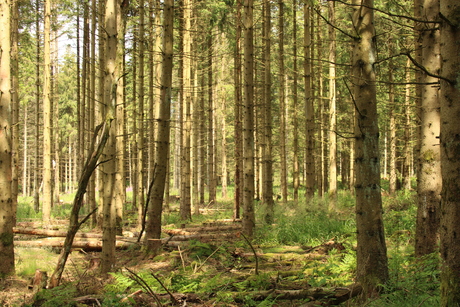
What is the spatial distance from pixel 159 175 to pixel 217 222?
20.0 ft

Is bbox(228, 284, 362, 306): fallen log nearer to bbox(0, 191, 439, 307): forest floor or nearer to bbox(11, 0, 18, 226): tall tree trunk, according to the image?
bbox(0, 191, 439, 307): forest floor

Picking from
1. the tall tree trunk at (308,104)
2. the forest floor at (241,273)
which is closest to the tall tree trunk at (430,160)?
the forest floor at (241,273)

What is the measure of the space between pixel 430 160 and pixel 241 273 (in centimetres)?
374

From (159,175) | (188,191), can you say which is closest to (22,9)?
(188,191)

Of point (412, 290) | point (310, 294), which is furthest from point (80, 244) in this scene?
point (412, 290)

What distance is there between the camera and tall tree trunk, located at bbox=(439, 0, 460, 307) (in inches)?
125

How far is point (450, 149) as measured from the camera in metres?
3.21

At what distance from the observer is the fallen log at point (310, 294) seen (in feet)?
14.5

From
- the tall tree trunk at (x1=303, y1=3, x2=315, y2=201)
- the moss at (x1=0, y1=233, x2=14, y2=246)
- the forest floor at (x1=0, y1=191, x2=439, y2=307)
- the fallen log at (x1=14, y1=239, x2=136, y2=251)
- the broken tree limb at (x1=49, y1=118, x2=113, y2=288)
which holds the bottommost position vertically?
the fallen log at (x1=14, y1=239, x2=136, y2=251)

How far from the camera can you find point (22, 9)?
18594 mm

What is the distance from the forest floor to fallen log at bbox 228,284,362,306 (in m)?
0.01

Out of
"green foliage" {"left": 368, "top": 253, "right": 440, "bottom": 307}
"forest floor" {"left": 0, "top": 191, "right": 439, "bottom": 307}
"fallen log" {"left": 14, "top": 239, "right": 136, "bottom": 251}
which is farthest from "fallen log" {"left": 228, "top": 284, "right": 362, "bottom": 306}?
"fallen log" {"left": 14, "top": 239, "right": 136, "bottom": 251}

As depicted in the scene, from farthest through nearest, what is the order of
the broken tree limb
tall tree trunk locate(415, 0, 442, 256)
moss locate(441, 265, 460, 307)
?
tall tree trunk locate(415, 0, 442, 256) → the broken tree limb → moss locate(441, 265, 460, 307)

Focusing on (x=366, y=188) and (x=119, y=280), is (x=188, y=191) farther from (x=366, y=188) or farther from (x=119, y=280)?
(x=366, y=188)
